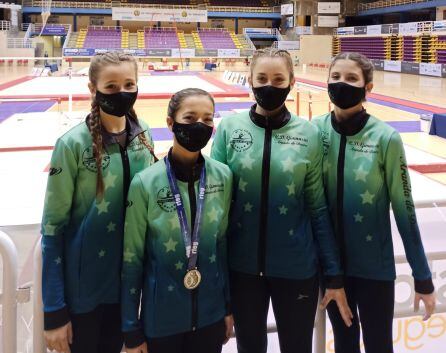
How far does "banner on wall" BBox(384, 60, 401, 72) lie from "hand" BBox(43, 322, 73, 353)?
31.2 metres

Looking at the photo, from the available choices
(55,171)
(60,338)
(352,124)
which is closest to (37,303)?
(60,338)

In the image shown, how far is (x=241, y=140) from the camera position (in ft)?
7.87

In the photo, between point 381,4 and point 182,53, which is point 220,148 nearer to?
point 182,53

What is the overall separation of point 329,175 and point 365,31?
34.8 m

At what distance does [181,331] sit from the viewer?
2.14 meters

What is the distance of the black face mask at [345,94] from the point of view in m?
2.45

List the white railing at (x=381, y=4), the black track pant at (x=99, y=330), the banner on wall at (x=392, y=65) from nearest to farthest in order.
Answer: the black track pant at (x=99, y=330)
the banner on wall at (x=392, y=65)
the white railing at (x=381, y=4)

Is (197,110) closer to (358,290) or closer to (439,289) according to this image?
(358,290)

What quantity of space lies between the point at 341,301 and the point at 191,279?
723mm

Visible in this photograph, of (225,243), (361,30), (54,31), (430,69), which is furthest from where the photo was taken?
(54,31)

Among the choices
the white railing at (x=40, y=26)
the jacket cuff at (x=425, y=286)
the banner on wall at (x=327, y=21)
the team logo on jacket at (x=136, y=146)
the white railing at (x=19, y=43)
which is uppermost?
the banner on wall at (x=327, y=21)

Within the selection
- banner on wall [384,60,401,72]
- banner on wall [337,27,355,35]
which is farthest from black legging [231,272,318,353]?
banner on wall [337,27,355,35]

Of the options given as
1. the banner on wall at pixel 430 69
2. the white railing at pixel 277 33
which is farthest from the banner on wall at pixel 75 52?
the banner on wall at pixel 430 69

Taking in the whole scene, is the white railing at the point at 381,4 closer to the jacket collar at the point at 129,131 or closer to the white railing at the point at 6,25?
the white railing at the point at 6,25
